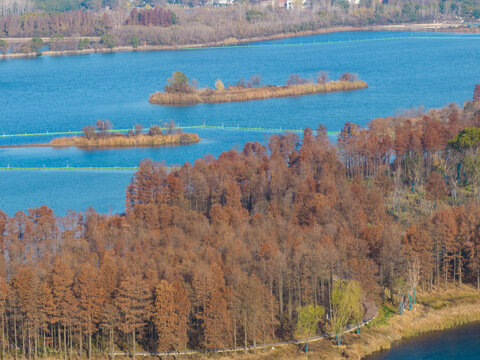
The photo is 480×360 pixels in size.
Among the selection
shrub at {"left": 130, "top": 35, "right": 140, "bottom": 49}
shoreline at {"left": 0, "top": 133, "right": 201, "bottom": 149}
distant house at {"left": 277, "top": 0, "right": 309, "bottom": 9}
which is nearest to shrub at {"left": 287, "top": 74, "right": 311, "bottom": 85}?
shoreline at {"left": 0, "top": 133, "right": 201, "bottom": 149}

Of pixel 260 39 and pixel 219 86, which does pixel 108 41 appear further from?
pixel 219 86

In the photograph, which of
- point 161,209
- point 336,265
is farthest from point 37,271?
point 336,265

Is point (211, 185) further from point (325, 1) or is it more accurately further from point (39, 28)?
point (325, 1)

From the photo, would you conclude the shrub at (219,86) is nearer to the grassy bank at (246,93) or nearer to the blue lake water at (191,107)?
the grassy bank at (246,93)

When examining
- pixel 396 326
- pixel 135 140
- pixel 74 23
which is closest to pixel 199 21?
pixel 74 23

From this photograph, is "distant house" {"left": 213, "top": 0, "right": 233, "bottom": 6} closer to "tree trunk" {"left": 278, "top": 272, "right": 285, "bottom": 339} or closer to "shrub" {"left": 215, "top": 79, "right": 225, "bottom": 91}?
"shrub" {"left": 215, "top": 79, "right": 225, "bottom": 91}

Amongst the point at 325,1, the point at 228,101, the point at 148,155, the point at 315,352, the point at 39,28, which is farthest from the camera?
the point at 325,1
